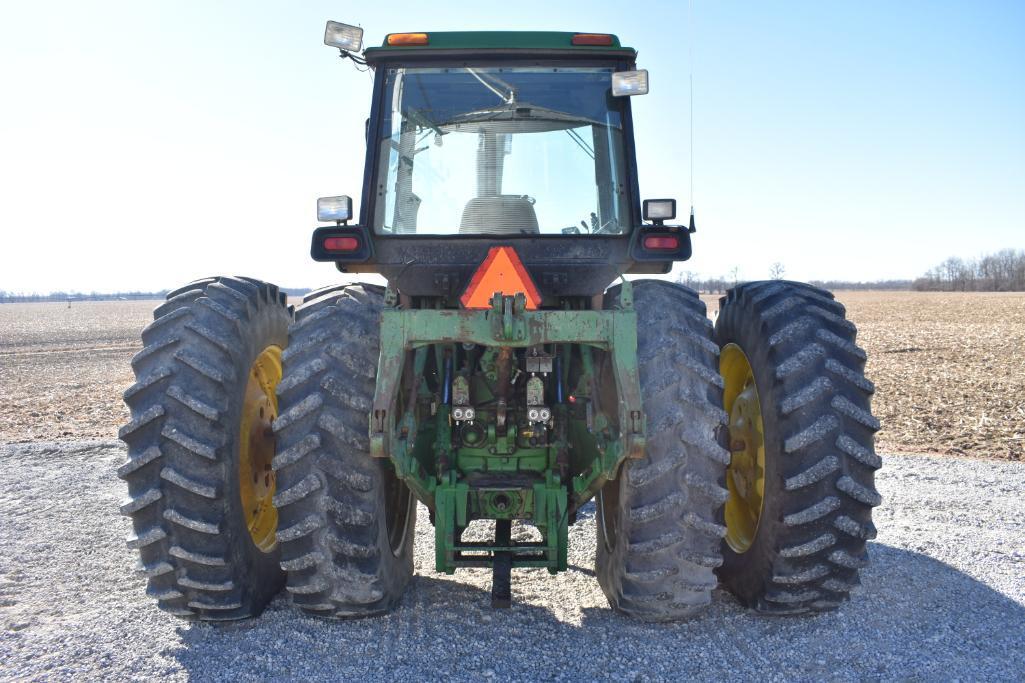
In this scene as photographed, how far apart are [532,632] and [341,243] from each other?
7.33ft

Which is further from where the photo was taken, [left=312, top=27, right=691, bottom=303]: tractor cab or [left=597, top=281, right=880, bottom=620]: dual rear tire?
[left=312, top=27, right=691, bottom=303]: tractor cab

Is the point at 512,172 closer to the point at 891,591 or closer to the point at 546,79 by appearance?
the point at 546,79

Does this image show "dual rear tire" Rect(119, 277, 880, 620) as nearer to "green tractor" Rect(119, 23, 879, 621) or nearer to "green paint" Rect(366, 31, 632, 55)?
"green tractor" Rect(119, 23, 879, 621)

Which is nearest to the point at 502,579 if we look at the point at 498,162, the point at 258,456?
the point at 258,456

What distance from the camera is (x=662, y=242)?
4.39 meters

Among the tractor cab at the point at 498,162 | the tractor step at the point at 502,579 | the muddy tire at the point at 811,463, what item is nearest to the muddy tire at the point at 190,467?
the tractor cab at the point at 498,162

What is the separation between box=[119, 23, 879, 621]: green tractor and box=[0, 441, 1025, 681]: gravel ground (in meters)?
0.18

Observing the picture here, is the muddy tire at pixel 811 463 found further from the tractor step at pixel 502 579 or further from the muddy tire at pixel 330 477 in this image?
the muddy tire at pixel 330 477

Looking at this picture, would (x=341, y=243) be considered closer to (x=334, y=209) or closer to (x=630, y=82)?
(x=334, y=209)

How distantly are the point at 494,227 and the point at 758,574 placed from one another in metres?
2.29

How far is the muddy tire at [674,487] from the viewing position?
3.88 m

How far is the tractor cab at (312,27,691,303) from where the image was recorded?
14.8 ft

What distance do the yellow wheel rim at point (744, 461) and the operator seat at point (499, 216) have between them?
1.44 meters

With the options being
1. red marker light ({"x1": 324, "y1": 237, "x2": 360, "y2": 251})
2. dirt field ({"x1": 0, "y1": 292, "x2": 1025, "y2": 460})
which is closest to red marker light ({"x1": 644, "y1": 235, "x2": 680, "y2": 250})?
red marker light ({"x1": 324, "y1": 237, "x2": 360, "y2": 251})
